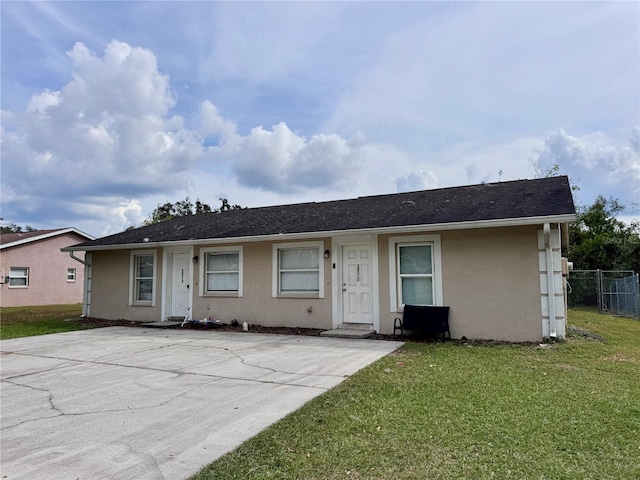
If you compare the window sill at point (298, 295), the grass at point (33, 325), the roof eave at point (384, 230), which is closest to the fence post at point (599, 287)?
the roof eave at point (384, 230)

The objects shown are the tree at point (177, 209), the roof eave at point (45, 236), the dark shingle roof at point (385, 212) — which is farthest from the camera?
the tree at point (177, 209)

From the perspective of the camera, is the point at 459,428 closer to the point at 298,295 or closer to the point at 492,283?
the point at 492,283

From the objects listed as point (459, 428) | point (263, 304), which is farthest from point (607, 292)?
point (459, 428)

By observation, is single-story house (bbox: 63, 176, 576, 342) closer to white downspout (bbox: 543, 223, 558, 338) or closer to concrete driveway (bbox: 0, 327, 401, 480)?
white downspout (bbox: 543, 223, 558, 338)

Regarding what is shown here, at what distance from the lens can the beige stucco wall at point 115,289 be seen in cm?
1338

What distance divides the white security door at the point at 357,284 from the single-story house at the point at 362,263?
0.09 feet

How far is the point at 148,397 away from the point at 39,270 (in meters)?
22.5

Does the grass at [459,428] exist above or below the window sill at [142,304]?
below

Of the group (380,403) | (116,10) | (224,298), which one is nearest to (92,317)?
(224,298)

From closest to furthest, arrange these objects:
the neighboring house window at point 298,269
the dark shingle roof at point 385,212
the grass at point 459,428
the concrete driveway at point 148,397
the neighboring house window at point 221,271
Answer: the grass at point 459,428 → the concrete driveway at point 148,397 → the dark shingle roof at point 385,212 → the neighboring house window at point 298,269 → the neighboring house window at point 221,271

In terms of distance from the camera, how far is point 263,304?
11.5 metres

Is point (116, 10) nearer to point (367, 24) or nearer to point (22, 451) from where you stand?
point (367, 24)

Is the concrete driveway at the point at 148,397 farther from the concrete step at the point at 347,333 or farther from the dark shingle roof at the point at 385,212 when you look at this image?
the dark shingle roof at the point at 385,212

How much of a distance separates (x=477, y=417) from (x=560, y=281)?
5555mm
